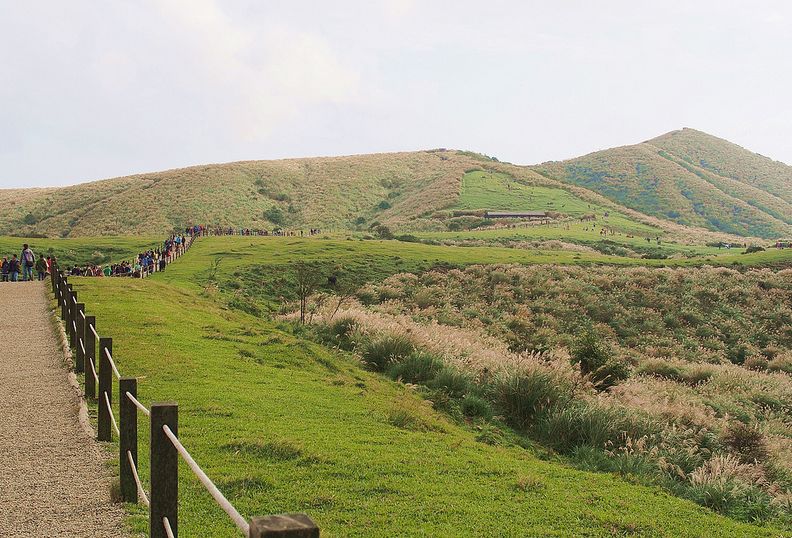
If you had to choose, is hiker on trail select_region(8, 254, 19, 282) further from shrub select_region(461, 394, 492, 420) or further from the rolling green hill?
the rolling green hill

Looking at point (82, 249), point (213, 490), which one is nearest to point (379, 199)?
point (82, 249)

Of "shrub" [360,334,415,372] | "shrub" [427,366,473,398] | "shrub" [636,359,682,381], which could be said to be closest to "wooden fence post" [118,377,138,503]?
"shrub" [427,366,473,398]

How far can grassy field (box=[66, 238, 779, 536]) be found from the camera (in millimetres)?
7172

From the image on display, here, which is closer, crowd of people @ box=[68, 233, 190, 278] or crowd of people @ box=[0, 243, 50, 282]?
crowd of people @ box=[0, 243, 50, 282]

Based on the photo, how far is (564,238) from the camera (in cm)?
7188

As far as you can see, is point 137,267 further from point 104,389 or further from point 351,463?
point 351,463

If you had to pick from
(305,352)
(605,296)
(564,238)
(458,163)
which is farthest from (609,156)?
(305,352)

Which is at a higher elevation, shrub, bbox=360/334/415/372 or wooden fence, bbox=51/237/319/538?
wooden fence, bbox=51/237/319/538

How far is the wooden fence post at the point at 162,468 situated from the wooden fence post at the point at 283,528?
2091mm

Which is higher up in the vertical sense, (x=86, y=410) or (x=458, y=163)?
(x=458, y=163)

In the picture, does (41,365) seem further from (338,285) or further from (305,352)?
(338,285)

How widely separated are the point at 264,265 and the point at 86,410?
103 feet

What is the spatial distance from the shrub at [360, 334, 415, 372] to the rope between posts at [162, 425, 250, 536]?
47.6ft

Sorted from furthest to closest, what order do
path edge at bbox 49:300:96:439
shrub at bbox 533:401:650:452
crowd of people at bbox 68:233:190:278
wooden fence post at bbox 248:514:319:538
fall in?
crowd of people at bbox 68:233:190:278 → shrub at bbox 533:401:650:452 → path edge at bbox 49:300:96:439 → wooden fence post at bbox 248:514:319:538
